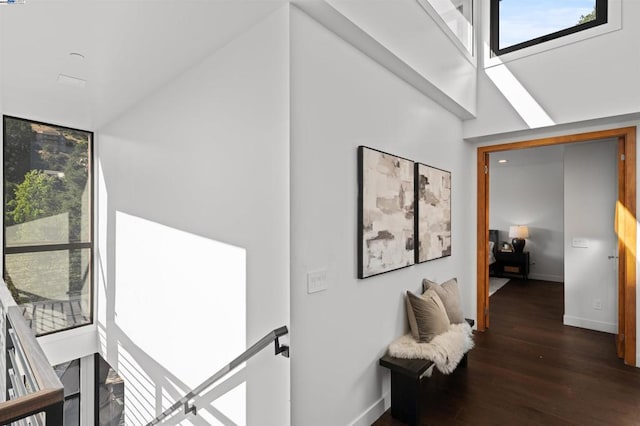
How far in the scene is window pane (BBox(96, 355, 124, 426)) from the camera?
411 cm

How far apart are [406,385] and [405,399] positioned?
10 centimetres

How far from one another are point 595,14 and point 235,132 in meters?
3.63

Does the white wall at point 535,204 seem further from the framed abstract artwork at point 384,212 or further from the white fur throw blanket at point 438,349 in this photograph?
the white fur throw blanket at point 438,349

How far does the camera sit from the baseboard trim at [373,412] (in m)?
2.21

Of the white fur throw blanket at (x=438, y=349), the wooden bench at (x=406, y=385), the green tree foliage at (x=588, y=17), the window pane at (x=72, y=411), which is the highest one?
the green tree foliage at (x=588, y=17)

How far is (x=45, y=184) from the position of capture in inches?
142

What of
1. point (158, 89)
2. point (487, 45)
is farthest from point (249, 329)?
point (487, 45)

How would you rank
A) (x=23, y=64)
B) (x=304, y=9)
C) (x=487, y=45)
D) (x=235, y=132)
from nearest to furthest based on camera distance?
(x=304, y=9), (x=235, y=132), (x=23, y=64), (x=487, y=45)

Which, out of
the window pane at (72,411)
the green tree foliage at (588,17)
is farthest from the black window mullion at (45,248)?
the green tree foliage at (588,17)

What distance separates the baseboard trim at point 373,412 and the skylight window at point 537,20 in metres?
3.68

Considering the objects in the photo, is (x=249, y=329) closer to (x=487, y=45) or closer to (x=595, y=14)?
(x=487, y=45)

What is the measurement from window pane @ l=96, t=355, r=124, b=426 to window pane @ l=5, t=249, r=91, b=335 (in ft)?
2.38

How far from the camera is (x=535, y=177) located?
276 inches

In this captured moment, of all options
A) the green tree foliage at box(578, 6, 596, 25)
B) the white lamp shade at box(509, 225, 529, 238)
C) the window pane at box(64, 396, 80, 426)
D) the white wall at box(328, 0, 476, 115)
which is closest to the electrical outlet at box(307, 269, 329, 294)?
the white wall at box(328, 0, 476, 115)
